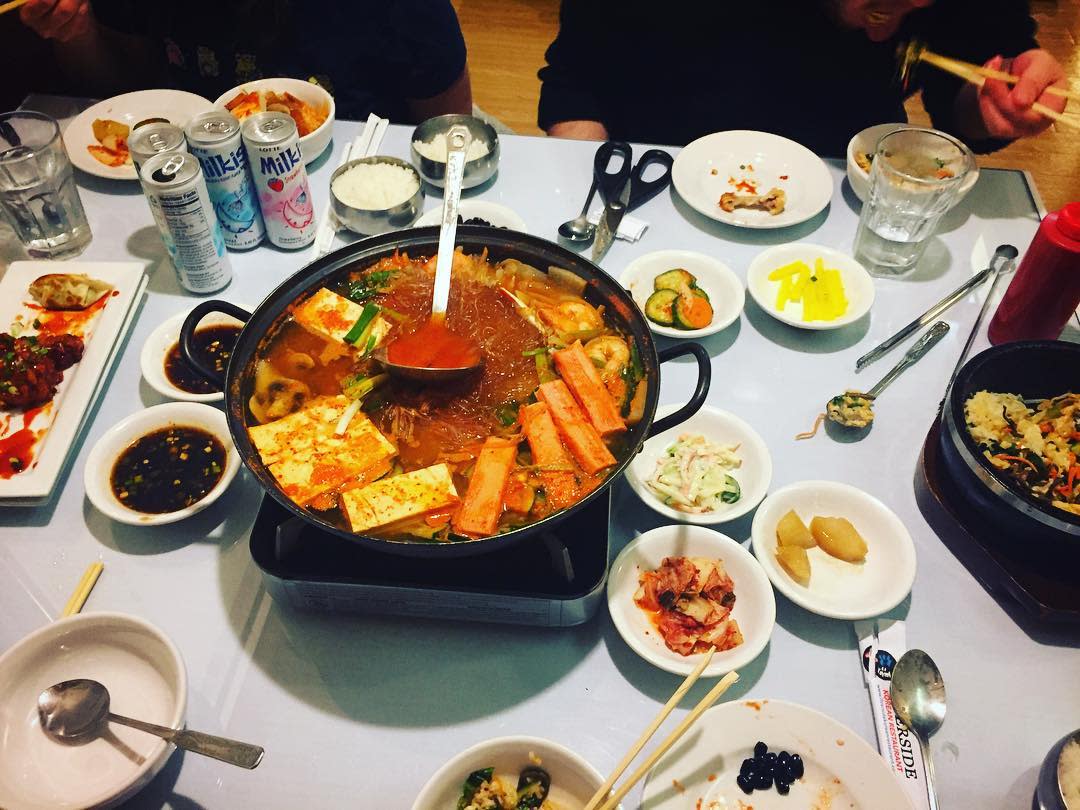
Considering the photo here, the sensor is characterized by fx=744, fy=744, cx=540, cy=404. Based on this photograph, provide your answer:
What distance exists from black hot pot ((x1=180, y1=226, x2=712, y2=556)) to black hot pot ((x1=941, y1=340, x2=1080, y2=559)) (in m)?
0.61

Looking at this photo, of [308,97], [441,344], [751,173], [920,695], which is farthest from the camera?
[308,97]

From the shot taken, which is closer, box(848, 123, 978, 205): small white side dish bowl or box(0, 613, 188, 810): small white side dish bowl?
box(0, 613, 188, 810): small white side dish bowl

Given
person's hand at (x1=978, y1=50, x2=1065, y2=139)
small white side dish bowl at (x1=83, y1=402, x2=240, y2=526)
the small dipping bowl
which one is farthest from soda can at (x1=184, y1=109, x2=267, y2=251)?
person's hand at (x1=978, y1=50, x2=1065, y2=139)

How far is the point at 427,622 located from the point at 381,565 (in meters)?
0.23

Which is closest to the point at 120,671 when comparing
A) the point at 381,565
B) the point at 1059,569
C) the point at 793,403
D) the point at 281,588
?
the point at 281,588

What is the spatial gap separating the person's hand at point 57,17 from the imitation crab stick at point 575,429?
234 centimetres

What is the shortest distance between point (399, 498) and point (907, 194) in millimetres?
1802

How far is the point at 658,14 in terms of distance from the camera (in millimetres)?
2859

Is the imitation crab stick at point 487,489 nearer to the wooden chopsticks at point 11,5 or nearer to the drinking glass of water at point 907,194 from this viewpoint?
the drinking glass of water at point 907,194

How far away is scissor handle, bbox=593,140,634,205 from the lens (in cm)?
257

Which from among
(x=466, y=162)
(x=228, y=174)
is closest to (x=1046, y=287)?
(x=466, y=162)

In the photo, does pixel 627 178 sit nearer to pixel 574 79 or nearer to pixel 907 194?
pixel 574 79

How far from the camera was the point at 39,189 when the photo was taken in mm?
2281

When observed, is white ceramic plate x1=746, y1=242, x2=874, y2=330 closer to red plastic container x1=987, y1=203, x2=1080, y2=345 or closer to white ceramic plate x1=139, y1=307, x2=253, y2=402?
red plastic container x1=987, y1=203, x2=1080, y2=345
